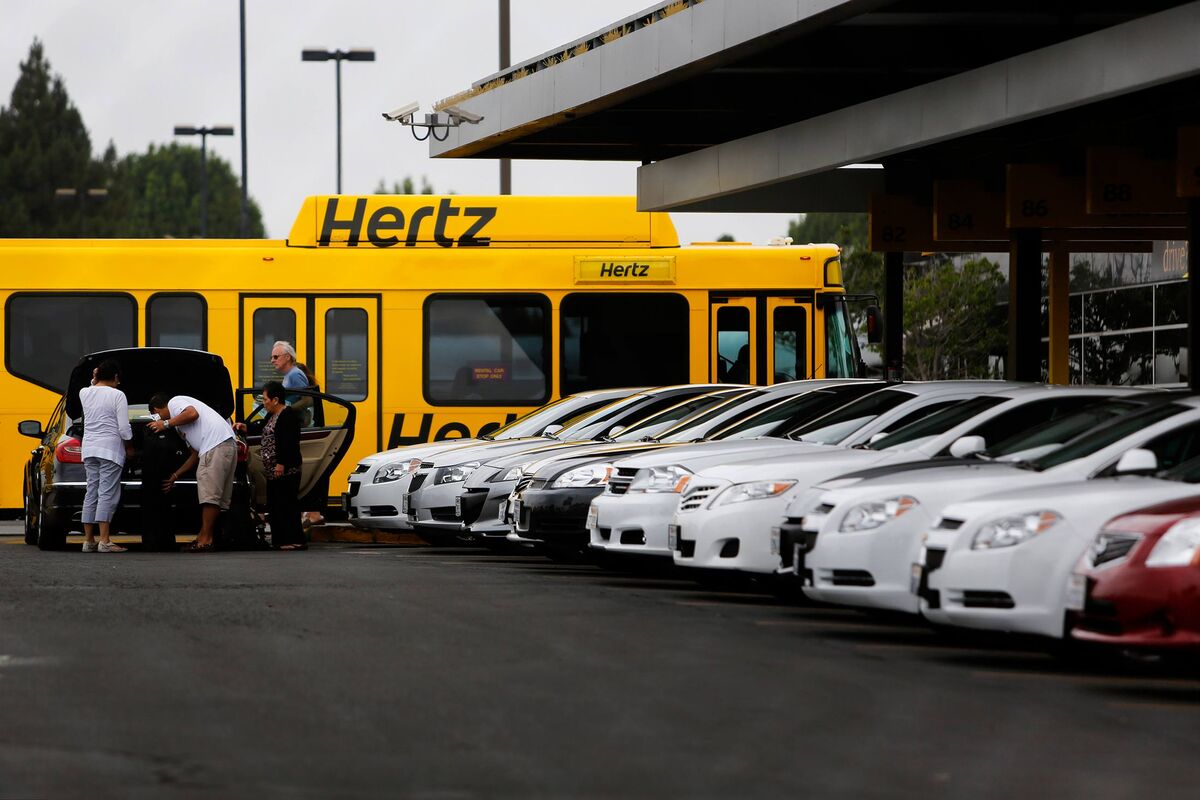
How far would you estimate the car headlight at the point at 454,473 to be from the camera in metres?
18.1

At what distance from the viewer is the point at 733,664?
9750mm

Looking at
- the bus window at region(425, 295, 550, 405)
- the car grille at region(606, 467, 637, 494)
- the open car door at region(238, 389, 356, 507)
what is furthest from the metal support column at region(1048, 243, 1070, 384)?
the car grille at region(606, 467, 637, 494)

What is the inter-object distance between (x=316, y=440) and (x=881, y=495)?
9122mm

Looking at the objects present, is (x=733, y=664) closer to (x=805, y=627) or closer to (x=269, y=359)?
(x=805, y=627)

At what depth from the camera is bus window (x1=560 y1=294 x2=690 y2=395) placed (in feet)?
79.9

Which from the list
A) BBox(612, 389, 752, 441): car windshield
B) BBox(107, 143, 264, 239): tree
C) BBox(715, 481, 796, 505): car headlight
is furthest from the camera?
BBox(107, 143, 264, 239): tree

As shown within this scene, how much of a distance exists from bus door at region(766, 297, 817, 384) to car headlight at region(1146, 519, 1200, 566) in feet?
48.7

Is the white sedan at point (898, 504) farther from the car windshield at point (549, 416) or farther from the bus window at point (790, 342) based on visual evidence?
the bus window at point (790, 342)

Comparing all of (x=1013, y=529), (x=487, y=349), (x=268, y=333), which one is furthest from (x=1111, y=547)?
(x=268, y=333)

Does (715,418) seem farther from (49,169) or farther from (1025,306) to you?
(49,169)

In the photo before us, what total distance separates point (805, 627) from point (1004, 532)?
2057 mm

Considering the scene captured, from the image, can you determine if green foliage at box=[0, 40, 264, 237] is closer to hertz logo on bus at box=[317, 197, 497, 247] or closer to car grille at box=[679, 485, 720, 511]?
hertz logo on bus at box=[317, 197, 497, 247]

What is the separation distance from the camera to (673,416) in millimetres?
18062

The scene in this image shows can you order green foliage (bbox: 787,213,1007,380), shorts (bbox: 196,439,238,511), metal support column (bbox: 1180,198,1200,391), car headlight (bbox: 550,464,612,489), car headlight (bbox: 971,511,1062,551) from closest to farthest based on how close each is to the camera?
car headlight (bbox: 971,511,1062,551) → car headlight (bbox: 550,464,612,489) → shorts (bbox: 196,439,238,511) → metal support column (bbox: 1180,198,1200,391) → green foliage (bbox: 787,213,1007,380)
